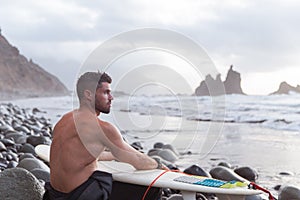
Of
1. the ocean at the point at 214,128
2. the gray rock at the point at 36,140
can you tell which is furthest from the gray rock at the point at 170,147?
the gray rock at the point at 36,140

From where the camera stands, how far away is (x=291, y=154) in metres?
8.84

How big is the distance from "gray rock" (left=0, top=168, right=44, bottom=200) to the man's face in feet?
2.72

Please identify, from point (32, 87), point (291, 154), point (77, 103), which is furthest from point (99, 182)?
point (32, 87)

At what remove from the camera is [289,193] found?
4.93 m

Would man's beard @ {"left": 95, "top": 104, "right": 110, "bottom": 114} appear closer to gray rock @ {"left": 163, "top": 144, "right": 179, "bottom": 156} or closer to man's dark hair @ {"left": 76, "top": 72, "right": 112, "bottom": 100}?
man's dark hair @ {"left": 76, "top": 72, "right": 112, "bottom": 100}

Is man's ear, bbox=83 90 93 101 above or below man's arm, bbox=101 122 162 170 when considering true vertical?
above

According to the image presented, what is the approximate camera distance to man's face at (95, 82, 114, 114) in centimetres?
295

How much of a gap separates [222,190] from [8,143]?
5.02 meters

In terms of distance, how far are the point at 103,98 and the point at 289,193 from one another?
272cm

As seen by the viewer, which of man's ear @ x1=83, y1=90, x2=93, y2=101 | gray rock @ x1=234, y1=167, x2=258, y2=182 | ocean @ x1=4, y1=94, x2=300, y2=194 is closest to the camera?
man's ear @ x1=83, y1=90, x2=93, y2=101

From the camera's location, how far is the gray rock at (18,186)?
3355 mm

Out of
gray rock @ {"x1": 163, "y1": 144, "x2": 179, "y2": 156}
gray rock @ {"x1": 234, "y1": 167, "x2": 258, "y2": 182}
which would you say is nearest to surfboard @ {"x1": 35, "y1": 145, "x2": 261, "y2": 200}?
gray rock @ {"x1": 234, "y1": 167, "x2": 258, "y2": 182}

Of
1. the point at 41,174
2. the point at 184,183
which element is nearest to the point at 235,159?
the point at 41,174

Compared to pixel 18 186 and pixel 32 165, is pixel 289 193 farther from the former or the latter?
pixel 18 186
